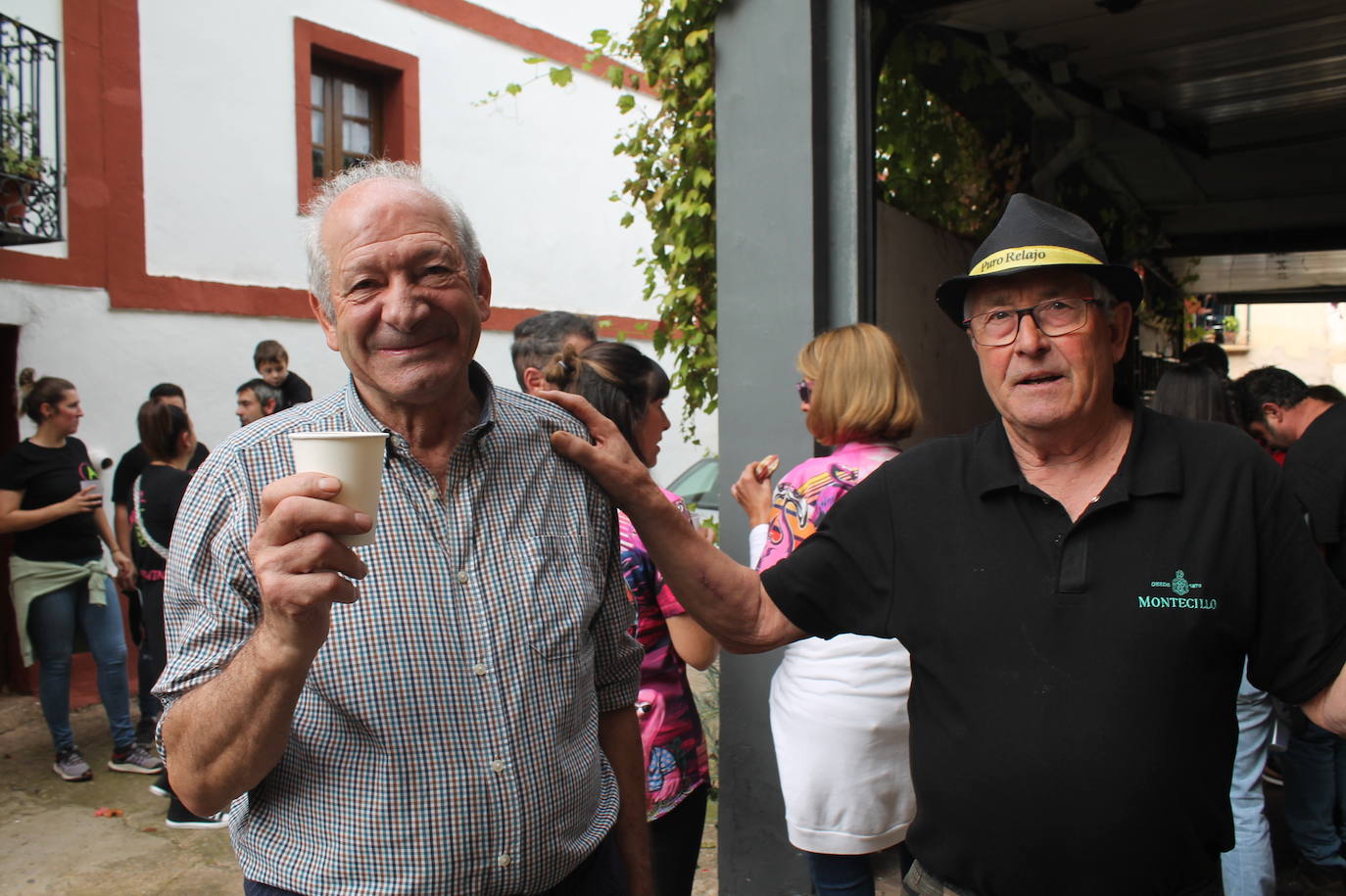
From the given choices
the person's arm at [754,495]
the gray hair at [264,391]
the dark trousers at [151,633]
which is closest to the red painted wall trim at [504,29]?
the gray hair at [264,391]

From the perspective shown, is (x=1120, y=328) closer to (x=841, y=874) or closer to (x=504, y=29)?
(x=841, y=874)

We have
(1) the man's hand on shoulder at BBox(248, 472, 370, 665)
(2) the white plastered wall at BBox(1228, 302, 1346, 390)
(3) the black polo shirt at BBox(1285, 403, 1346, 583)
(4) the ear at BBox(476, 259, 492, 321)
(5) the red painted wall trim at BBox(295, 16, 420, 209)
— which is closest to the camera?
(1) the man's hand on shoulder at BBox(248, 472, 370, 665)

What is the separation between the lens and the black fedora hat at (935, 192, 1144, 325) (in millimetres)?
1963

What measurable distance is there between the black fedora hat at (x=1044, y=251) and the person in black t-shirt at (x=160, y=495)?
187 inches

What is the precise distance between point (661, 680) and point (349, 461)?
1668 millimetres

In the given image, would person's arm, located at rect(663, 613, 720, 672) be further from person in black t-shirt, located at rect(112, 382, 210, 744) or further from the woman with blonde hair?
person in black t-shirt, located at rect(112, 382, 210, 744)

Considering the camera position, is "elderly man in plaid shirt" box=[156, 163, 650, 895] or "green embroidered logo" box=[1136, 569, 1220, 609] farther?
"green embroidered logo" box=[1136, 569, 1220, 609]

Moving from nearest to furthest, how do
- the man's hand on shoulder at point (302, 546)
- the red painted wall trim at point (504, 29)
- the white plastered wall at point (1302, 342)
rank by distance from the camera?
the man's hand on shoulder at point (302, 546) → the red painted wall trim at point (504, 29) → the white plastered wall at point (1302, 342)

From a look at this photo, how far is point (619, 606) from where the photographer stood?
6.89 feet

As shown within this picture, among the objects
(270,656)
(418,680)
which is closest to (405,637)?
(418,680)

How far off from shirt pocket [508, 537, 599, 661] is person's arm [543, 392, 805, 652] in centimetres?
17

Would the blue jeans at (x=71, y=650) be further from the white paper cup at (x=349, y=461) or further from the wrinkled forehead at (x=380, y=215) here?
the white paper cup at (x=349, y=461)

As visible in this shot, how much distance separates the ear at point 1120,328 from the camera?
6.77 ft

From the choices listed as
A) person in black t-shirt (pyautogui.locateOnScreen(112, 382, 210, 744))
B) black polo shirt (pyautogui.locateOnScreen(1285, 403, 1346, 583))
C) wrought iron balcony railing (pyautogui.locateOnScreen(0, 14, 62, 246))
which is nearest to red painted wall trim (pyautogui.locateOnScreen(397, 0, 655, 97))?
wrought iron balcony railing (pyautogui.locateOnScreen(0, 14, 62, 246))
